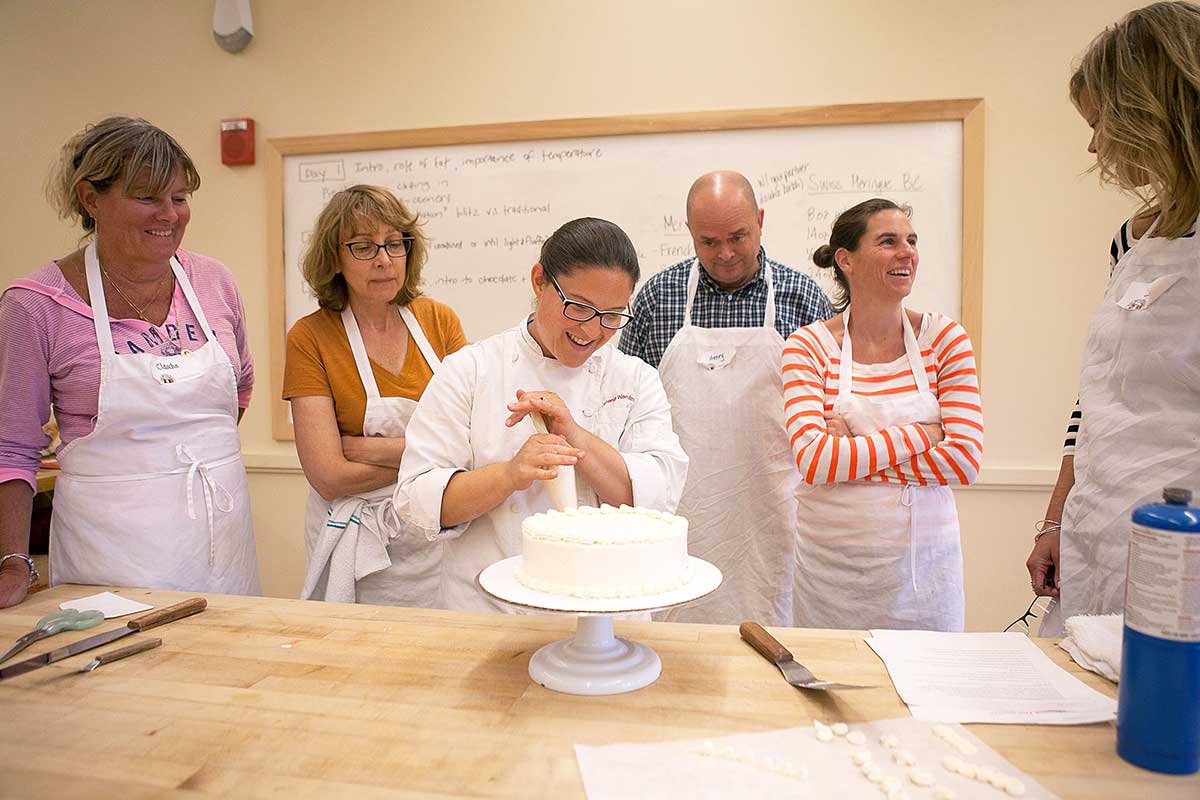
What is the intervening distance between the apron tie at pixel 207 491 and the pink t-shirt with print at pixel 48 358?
0.68 ft

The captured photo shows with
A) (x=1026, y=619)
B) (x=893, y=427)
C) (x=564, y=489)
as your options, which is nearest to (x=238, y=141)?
(x=564, y=489)

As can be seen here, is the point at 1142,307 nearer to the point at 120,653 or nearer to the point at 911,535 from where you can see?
the point at 911,535

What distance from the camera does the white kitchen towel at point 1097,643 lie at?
4.00 ft

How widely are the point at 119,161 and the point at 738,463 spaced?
1.86 metres

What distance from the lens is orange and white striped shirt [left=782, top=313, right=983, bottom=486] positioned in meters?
2.02

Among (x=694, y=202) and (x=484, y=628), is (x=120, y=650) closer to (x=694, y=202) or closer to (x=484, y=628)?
(x=484, y=628)

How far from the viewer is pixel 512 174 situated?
3443 millimetres

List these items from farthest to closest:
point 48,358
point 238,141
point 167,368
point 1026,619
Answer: point 238,141 → point 1026,619 → point 167,368 → point 48,358

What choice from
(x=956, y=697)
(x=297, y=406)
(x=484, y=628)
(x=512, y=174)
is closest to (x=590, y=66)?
(x=512, y=174)

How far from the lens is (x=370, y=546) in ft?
6.91

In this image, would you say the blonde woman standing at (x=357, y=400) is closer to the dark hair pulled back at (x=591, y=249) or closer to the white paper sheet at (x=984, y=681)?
the dark hair pulled back at (x=591, y=249)

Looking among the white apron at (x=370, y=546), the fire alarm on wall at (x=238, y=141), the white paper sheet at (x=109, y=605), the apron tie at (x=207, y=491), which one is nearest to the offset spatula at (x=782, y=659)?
the white apron at (x=370, y=546)

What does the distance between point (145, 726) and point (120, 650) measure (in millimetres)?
290

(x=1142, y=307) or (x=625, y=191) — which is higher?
(x=625, y=191)
